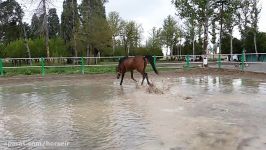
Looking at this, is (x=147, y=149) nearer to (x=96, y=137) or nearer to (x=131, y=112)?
(x=96, y=137)

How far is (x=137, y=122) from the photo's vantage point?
24.0 ft

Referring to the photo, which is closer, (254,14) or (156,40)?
(254,14)

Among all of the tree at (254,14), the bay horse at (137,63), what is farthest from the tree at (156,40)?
the bay horse at (137,63)

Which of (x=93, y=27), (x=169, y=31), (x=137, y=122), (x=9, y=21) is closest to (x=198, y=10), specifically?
(x=93, y=27)

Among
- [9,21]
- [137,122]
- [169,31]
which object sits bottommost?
[137,122]

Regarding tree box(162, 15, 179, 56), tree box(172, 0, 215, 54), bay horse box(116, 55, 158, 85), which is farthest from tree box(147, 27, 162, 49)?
bay horse box(116, 55, 158, 85)

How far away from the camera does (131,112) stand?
8.45 meters

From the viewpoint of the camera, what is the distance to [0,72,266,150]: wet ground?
5770 millimetres

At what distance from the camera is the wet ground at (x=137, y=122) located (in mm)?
5770

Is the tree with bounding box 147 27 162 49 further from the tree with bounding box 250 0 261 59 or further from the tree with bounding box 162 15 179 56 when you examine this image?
the tree with bounding box 250 0 261 59

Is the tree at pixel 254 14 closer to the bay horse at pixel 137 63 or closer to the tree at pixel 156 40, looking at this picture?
the tree at pixel 156 40

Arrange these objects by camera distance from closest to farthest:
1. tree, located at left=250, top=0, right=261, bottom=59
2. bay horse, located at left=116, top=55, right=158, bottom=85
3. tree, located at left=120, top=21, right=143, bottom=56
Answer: bay horse, located at left=116, top=55, right=158, bottom=85
tree, located at left=250, top=0, right=261, bottom=59
tree, located at left=120, top=21, right=143, bottom=56

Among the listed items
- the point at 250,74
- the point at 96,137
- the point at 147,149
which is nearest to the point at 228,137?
the point at 147,149

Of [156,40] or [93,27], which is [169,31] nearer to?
[156,40]
